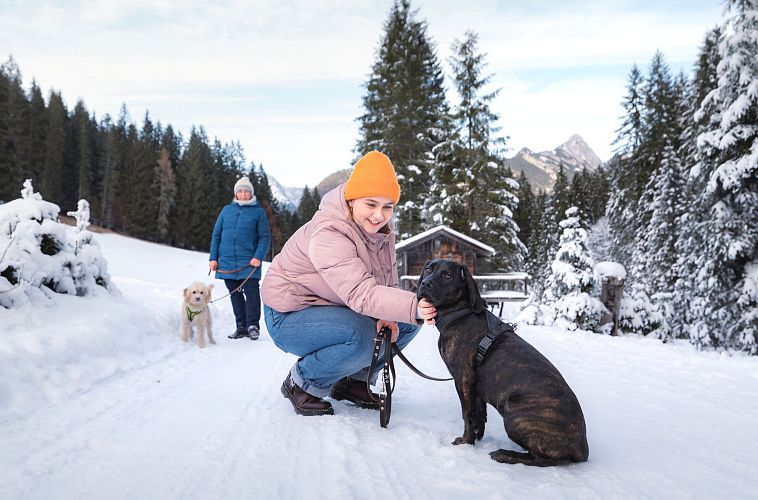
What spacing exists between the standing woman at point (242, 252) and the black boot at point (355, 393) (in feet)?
12.0

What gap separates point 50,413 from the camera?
2727 millimetres

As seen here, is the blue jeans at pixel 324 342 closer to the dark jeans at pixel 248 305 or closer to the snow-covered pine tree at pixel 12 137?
the dark jeans at pixel 248 305

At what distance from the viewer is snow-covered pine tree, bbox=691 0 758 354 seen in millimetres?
11570

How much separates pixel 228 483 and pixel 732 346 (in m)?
15.1

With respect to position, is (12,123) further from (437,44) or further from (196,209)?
(437,44)

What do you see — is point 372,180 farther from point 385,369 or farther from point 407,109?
point 407,109

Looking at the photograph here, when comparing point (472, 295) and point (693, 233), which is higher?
point (693, 233)

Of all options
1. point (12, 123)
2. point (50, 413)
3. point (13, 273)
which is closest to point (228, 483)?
point (50, 413)

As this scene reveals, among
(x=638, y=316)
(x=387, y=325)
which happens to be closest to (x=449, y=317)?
(x=387, y=325)

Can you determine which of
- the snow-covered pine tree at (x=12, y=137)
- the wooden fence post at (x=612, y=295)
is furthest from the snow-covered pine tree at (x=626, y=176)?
the snow-covered pine tree at (x=12, y=137)

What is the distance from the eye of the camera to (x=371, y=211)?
2.81 metres

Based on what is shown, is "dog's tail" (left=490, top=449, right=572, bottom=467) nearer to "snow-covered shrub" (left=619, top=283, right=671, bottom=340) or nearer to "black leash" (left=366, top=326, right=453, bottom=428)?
"black leash" (left=366, top=326, right=453, bottom=428)

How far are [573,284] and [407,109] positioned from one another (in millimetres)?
16415

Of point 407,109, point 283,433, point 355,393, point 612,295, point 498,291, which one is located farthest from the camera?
point 407,109
